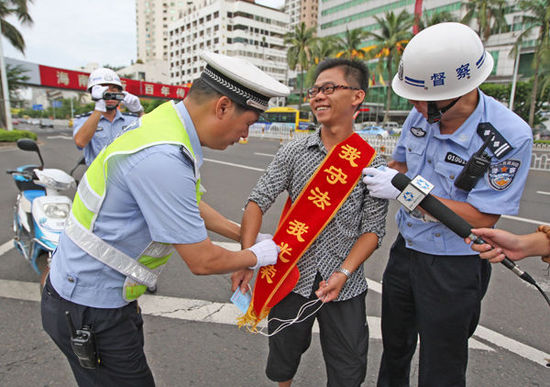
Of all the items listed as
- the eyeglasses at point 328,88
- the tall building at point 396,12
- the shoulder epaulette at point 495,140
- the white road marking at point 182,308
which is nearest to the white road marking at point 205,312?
the white road marking at point 182,308

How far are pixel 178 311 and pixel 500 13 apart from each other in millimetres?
32988

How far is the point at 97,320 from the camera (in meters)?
1.34

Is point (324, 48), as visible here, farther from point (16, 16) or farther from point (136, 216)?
point (136, 216)

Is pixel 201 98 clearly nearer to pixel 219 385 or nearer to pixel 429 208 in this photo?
pixel 429 208

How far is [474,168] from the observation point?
1.55m

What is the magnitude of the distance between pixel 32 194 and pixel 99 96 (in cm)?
121

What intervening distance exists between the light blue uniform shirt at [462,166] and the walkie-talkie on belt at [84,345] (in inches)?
61.2

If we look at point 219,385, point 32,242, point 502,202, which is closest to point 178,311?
point 219,385

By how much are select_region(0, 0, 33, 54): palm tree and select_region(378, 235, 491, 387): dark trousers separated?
29.2m

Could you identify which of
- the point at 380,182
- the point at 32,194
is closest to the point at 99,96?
the point at 32,194

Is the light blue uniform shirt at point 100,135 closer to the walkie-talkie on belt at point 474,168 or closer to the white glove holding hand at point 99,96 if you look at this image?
the white glove holding hand at point 99,96

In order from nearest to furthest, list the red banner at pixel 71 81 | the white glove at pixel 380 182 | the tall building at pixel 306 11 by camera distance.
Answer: the white glove at pixel 380 182, the red banner at pixel 71 81, the tall building at pixel 306 11

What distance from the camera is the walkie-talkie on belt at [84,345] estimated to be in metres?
1.29

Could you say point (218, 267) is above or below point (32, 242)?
above
